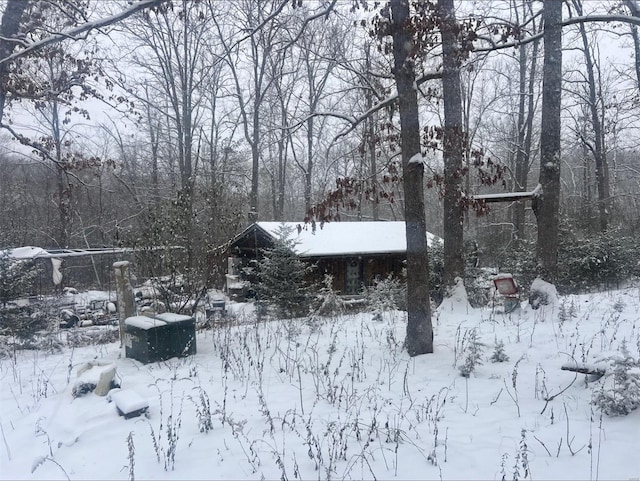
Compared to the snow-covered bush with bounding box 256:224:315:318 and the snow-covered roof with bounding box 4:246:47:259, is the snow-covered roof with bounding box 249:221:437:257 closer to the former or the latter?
the snow-covered bush with bounding box 256:224:315:318

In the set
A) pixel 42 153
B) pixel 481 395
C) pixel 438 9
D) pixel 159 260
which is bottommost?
pixel 481 395

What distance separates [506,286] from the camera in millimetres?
7707

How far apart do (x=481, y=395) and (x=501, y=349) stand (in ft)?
3.52

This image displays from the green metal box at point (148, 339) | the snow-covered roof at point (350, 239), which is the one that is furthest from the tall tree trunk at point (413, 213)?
the snow-covered roof at point (350, 239)

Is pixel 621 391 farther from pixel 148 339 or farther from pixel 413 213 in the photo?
pixel 148 339

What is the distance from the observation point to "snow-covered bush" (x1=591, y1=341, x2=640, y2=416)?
353cm

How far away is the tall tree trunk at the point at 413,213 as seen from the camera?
17.7ft

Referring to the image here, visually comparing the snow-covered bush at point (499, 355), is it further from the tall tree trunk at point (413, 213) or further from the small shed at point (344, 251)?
the small shed at point (344, 251)

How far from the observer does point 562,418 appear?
3.66m

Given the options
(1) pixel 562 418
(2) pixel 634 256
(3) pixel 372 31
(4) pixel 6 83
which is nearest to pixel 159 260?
(4) pixel 6 83

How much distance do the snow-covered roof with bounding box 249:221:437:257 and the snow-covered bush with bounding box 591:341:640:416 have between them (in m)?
11.3

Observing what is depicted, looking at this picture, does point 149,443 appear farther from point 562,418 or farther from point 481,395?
point 562,418

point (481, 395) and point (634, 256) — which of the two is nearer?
point (481, 395)

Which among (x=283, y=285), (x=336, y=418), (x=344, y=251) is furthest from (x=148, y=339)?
(x=344, y=251)
